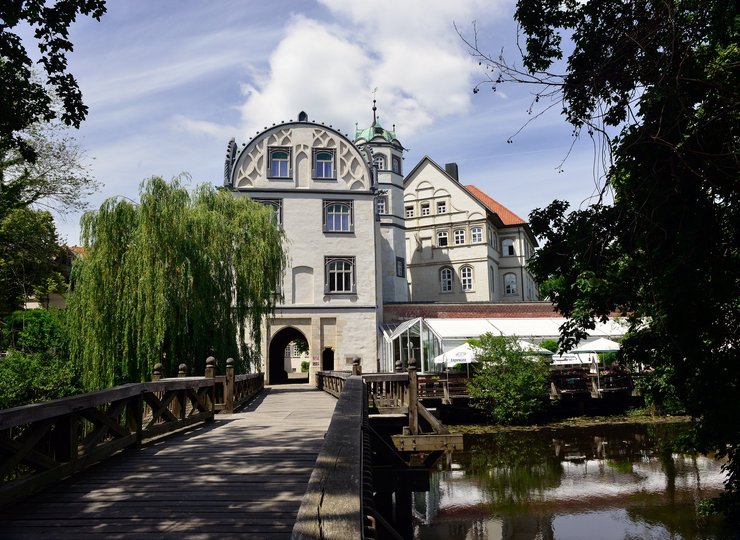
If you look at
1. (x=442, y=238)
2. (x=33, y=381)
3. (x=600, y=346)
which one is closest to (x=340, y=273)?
(x=600, y=346)

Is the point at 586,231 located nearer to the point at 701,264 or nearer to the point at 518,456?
the point at 701,264

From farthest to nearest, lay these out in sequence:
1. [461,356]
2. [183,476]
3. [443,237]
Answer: [443,237] → [461,356] → [183,476]

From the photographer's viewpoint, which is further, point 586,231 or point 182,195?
point 182,195

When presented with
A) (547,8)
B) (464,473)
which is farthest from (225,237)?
(547,8)

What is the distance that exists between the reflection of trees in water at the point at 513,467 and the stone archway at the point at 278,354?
45.6ft

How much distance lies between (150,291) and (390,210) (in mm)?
26033

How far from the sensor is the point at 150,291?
18.0 metres

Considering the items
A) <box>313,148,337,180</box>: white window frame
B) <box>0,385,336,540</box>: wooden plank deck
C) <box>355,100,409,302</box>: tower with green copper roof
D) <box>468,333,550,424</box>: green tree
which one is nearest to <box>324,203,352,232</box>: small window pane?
<box>313,148,337,180</box>: white window frame

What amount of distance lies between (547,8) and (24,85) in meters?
7.52

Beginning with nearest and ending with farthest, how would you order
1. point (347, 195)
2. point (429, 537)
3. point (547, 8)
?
point (547, 8)
point (429, 537)
point (347, 195)

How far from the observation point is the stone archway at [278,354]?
114 ft

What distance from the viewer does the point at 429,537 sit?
42.4ft

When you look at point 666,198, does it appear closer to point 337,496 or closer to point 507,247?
point 337,496

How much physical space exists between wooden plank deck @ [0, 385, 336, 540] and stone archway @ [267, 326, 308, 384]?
2540 cm
